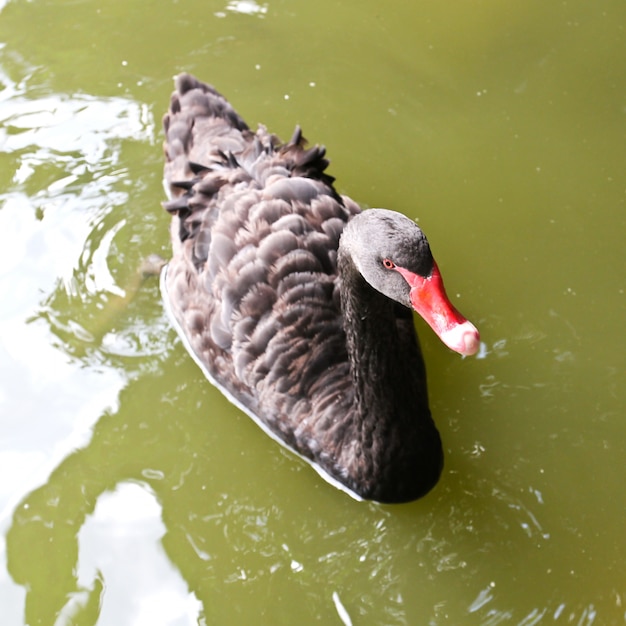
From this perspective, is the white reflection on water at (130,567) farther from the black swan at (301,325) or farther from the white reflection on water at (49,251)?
the black swan at (301,325)

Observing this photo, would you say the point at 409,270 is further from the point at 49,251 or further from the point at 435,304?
the point at 49,251

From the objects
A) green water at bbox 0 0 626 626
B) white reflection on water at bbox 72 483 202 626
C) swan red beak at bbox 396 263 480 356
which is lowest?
white reflection on water at bbox 72 483 202 626

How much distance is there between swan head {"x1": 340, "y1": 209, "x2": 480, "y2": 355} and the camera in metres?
2.43

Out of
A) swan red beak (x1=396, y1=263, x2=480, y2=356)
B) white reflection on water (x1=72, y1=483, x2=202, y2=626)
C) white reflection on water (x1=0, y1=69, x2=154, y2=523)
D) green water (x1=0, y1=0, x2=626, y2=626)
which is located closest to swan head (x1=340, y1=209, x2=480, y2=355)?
swan red beak (x1=396, y1=263, x2=480, y2=356)

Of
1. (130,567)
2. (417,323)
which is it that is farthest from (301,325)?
(130,567)

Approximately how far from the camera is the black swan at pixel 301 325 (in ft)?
9.76

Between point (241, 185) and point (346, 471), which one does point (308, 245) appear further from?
point (346, 471)

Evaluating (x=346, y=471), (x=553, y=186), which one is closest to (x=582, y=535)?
(x=346, y=471)

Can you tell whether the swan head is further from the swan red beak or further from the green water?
the green water

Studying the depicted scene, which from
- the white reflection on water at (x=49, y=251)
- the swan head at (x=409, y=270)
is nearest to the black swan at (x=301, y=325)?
the swan head at (x=409, y=270)

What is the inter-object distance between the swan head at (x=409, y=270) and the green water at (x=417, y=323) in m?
0.93

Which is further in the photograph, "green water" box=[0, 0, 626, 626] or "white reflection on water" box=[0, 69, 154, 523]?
"white reflection on water" box=[0, 69, 154, 523]

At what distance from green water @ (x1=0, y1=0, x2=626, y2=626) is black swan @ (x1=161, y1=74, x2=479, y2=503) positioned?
172 mm

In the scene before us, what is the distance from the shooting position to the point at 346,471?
3.10m
